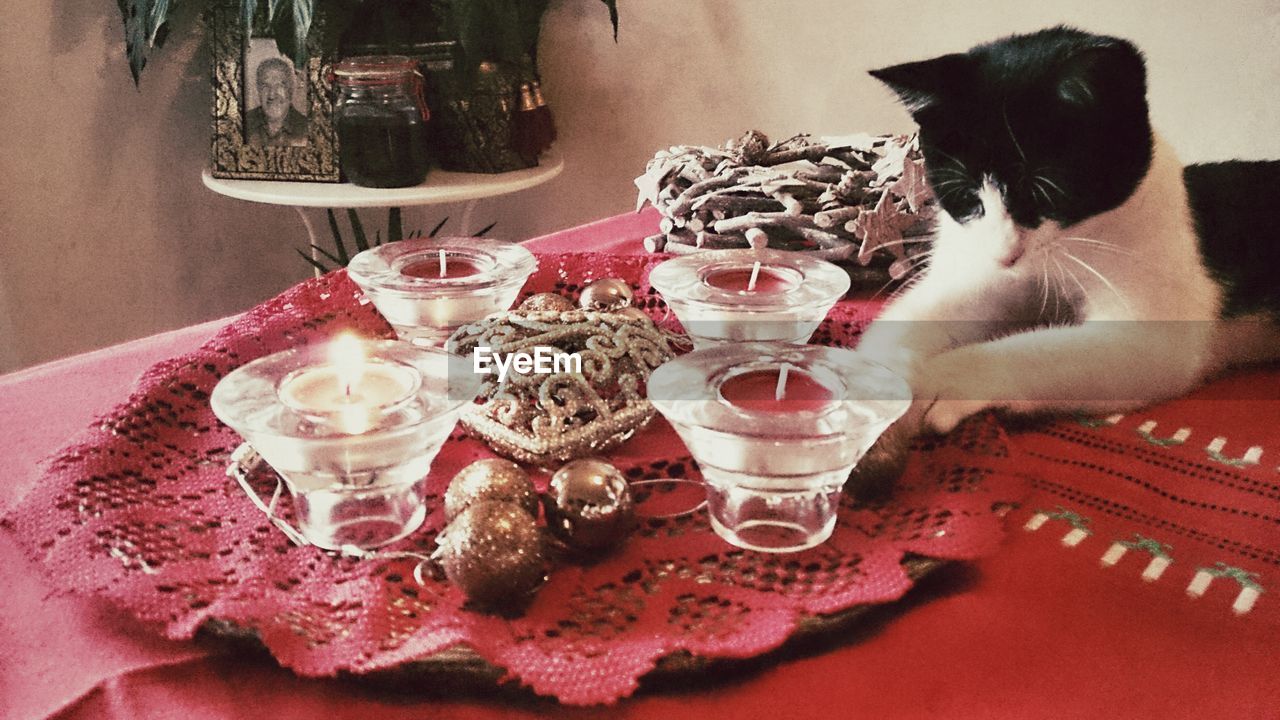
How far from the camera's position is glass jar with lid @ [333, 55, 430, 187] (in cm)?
101

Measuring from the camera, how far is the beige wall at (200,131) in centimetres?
89

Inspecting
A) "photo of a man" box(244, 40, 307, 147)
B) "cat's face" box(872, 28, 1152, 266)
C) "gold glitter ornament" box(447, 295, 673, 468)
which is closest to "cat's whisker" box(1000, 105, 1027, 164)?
"cat's face" box(872, 28, 1152, 266)

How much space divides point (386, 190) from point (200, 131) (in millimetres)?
389

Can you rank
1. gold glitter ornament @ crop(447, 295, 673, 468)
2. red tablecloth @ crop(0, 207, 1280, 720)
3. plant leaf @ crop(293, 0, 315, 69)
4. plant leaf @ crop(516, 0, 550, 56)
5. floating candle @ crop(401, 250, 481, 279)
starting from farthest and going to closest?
plant leaf @ crop(516, 0, 550, 56)
plant leaf @ crop(293, 0, 315, 69)
floating candle @ crop(401, 250, 481, 279)
gold glitter ornament @ crop(447, 295, 673, 468)
red tablecloth @ crop(0, 207, 1280, 720)

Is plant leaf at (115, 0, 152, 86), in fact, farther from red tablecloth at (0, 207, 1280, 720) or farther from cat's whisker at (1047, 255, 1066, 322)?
cat's whisker at (1047, 255, 1066, 322)

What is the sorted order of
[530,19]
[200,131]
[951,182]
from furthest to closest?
[200,131] < [530,19] < [951,182]

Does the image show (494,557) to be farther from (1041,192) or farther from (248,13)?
(248,13)

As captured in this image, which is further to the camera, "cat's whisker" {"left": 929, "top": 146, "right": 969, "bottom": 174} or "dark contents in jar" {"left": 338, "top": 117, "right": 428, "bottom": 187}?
"dark contents in jar" {"left": 338, "top": 117, "right": 428, "bottom": 187}

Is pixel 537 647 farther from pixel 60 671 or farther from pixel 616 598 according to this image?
pixel 60 671

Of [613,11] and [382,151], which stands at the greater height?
[613,11]

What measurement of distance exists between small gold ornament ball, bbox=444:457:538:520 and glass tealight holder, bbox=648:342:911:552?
6cm

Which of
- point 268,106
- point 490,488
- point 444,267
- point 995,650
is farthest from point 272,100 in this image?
point 995,650

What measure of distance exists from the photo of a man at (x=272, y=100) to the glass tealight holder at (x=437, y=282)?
0.67 meters

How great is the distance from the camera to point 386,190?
110 centimetres
